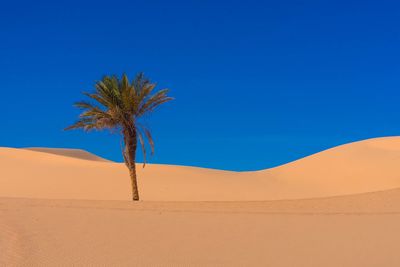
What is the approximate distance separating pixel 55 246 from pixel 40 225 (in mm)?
3399

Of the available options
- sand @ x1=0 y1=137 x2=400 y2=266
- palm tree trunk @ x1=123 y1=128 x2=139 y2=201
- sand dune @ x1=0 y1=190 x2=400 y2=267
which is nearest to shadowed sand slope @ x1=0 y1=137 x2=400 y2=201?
palm tree trunk @ x1=123 y1=128 x2=139 y2=201

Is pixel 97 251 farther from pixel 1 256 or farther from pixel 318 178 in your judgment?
pixel 318 178

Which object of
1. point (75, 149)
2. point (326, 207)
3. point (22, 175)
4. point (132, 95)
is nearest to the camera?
point (326, 207)

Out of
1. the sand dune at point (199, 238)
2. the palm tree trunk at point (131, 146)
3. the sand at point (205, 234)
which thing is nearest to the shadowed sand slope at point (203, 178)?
the palm tree trunk at point (131, 146)

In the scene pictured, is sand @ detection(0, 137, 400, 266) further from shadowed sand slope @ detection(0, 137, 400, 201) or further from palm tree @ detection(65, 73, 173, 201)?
shadowed sand slope @ detection(0, 137, 400, 201)

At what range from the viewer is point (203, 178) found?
48500 mm

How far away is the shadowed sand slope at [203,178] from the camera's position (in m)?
40.2

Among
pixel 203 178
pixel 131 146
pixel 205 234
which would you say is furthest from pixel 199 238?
pixel 203 178

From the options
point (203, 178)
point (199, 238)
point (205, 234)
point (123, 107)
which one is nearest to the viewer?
point (199, 238)

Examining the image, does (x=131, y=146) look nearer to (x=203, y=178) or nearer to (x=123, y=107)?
(x=123, y=107)

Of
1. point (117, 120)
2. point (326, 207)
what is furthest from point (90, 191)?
point (326, 207)

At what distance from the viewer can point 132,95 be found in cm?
2517

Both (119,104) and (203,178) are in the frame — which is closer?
(119,104)

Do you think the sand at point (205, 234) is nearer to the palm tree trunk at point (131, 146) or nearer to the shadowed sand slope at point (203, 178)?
the palm tree trunk at point (131, 146)
